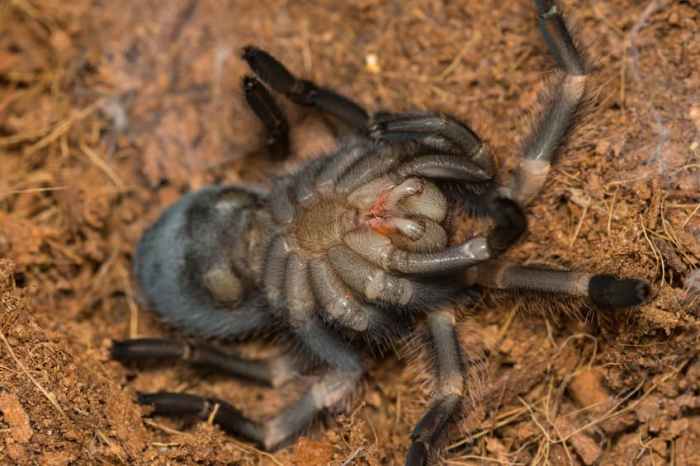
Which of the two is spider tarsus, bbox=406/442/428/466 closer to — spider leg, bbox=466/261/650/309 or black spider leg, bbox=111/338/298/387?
spider leg, bbox=466/261/650/309

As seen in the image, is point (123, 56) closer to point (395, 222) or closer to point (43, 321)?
point (43, 321)

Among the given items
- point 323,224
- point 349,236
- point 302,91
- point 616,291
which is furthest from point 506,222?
point 302,91

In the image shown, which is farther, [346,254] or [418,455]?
[346,254]

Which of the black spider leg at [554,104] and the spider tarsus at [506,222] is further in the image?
the black spider leg at [554,104]

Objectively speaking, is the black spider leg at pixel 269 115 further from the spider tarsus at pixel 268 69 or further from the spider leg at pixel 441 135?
A: the spider leg at pixel 441 135

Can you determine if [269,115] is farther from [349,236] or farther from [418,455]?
[418,455]

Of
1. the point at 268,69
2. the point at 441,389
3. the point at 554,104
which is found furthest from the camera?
the point at 268,69

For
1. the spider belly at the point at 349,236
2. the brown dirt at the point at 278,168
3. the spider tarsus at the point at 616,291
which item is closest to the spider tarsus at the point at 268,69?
the brown dirt at the point at 278,168
